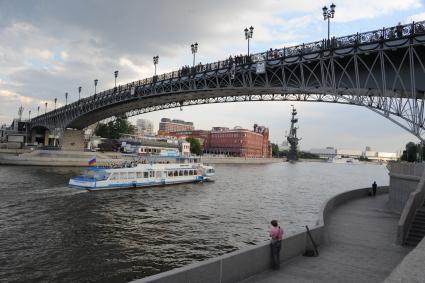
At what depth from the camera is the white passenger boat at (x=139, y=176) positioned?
126ft

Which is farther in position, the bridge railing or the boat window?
the boat window

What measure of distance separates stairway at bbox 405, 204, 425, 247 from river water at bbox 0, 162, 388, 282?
8.11 meters

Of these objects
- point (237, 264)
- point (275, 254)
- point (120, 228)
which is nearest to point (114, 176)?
point (120, 228)

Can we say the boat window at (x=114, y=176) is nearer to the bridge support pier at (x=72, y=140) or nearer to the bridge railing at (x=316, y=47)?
the bridge railing at (x=316, y=47)

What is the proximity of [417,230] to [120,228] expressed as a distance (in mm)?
16192

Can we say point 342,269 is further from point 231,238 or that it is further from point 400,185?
point 400,185

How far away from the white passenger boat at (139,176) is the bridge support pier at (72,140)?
47.0m

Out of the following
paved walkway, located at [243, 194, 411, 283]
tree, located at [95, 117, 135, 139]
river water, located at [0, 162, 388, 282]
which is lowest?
river water, located at [0, 162, 388, 282]

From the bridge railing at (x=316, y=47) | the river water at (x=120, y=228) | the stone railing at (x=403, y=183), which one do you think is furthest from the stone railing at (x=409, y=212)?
the bridge railing at (x=316, y=47)

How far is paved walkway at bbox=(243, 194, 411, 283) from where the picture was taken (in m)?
10.1

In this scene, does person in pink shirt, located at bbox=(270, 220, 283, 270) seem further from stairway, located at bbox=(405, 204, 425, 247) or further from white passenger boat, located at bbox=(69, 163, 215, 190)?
white passenger boat, located at bbox=(69, 163, 215, 190)

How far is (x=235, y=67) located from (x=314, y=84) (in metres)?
10.4

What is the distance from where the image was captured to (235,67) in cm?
4406

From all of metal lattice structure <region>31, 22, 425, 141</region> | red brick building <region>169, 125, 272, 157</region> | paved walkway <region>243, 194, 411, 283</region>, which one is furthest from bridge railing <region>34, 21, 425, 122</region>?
red brick building <region>169, 125, 272, 157</region>
